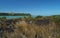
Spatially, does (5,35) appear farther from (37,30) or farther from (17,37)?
(37,30)

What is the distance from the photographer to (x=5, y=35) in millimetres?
18844

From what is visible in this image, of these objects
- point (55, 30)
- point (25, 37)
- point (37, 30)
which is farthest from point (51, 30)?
point (25, 37)

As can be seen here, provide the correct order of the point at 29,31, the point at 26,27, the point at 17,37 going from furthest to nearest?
the point at 26,27, the point at 29,31, the point at 17,37

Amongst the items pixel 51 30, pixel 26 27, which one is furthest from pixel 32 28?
pixel 51 30

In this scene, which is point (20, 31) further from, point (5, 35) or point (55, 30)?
point (55, 30)

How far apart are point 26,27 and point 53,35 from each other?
254cm

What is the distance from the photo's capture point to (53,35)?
20.0 m

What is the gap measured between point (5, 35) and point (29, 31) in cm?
199

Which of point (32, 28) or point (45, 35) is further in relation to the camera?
point (32, 28)

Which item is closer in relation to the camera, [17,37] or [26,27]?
[17,37]

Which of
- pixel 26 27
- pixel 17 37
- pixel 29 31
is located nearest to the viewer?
pixel 17 37

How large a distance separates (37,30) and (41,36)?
1283 millimetres

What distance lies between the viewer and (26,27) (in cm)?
2112

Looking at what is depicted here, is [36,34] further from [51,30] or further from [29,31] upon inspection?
[51,30]
